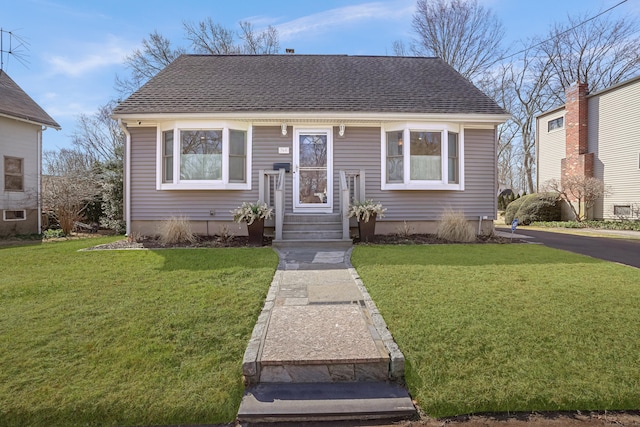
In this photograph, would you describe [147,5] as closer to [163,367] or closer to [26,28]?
[26,28]

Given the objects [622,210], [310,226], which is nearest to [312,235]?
[310,226]

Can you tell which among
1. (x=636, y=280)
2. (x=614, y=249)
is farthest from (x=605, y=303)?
(x=614, y=249)

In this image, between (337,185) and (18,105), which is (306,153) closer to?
(337,185)

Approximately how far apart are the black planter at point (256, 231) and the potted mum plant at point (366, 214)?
1979 millimetres

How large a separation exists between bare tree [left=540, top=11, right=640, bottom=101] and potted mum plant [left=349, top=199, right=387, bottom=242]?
935 inches

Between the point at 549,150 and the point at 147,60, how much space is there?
2374 centimetres

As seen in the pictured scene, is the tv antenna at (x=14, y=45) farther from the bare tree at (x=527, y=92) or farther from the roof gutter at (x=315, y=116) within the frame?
the bare tree at (x=527, y=92)

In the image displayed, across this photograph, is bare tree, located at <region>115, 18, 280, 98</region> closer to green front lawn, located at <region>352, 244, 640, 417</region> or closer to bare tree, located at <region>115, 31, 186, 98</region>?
bare tree, located at <region>115, 31, 186, 98</region>

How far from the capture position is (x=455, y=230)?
27.2ft

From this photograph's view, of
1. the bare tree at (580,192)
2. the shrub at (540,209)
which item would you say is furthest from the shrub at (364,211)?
the bare tree at (580,192)

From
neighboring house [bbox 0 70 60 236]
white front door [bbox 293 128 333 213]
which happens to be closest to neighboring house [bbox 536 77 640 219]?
white front door [bbox 293 128 333 213]

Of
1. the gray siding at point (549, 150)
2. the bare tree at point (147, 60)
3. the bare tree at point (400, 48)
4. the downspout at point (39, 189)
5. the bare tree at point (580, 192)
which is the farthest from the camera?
the bare tree at point (400, 48)

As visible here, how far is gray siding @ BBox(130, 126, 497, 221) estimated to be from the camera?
895 centimetres

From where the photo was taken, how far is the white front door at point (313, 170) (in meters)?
9.09
